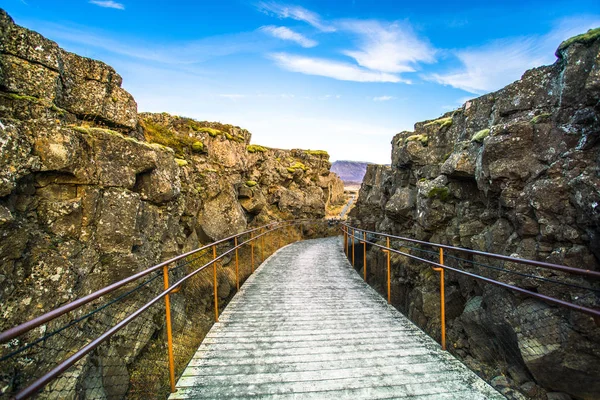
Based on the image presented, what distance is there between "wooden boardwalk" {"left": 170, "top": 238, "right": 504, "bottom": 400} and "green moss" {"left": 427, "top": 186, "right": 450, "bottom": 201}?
583 centimetres

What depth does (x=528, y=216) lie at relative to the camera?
22.4 ft

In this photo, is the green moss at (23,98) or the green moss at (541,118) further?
the green moss at (541,118)

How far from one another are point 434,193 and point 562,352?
584 centimetres

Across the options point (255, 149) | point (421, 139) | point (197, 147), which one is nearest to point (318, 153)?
point (255, 149)

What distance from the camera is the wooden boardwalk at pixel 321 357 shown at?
118 inches

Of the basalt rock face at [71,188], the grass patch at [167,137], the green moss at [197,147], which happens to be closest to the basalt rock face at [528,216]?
the basalt rock face at [71,188]

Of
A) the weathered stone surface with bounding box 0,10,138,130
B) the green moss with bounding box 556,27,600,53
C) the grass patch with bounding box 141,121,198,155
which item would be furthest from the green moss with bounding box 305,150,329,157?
the green moss with bounding box 556,27,600,53

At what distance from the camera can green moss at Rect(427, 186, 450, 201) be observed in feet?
33.4

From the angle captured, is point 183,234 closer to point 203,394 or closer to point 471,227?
point 203,394

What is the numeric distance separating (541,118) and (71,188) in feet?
34.7

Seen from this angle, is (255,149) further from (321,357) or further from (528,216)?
(321,357)

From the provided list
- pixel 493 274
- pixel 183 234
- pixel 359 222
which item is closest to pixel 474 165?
pixel 493 274

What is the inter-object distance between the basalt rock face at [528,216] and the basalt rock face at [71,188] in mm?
8226

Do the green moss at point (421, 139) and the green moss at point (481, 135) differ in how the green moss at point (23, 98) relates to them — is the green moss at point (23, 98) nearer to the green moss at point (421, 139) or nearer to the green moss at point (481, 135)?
the green moss at point (481, 135)
